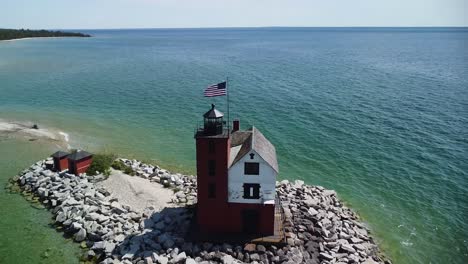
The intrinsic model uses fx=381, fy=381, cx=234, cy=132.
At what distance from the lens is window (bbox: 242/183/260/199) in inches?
1048

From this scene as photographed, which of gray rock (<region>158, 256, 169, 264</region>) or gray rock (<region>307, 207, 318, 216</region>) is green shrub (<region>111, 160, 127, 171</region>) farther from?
gray rock (<region>307, 207, 318, 216</region>)

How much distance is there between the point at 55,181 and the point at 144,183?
8557 mm

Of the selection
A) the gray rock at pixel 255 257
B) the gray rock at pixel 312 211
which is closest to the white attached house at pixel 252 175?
the gray rock at pixel 255 257

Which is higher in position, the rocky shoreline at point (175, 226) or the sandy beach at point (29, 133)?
the sandy beach at point (29, 133)

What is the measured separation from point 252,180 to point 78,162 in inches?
767

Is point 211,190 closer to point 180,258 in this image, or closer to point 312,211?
point 180,258

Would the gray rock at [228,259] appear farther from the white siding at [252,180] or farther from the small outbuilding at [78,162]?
the small outbuilding at [78,162]

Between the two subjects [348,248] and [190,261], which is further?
[348,248]

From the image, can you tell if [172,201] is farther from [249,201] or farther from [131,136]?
[131,136]

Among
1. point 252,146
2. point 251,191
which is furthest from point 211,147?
point 251,191

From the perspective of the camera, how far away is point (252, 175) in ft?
86.6

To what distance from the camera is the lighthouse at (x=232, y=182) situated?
1010 inches

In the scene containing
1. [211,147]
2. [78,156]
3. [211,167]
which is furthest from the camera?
[78,156]

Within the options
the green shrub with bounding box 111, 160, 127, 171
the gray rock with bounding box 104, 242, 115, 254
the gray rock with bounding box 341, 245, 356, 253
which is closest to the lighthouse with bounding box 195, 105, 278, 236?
the gray rock with bounding box 341, 245, 356, 253
